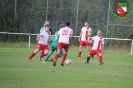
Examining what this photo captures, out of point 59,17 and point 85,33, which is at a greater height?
point 59,17

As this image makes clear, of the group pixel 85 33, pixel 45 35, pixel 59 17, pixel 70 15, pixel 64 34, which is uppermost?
pixel 70 15

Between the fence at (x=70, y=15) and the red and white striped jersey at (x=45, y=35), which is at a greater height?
the fence at (x=70, y=15)

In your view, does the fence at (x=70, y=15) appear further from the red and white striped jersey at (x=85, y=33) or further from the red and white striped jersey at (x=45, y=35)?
the red and white striped jersey at (x=45, y=35)

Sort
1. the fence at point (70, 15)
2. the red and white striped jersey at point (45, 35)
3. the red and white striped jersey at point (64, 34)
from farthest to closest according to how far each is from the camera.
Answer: the fence at point (70, 15)
the red and white striped jersey at point (45, 35)
the red and white striped jersey at point (64, 34)

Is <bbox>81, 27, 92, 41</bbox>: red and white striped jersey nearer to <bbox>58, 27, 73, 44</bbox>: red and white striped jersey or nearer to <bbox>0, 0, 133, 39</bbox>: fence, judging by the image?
<bbox>58, 27, 73, 44</bbox>: red and white striped jersey

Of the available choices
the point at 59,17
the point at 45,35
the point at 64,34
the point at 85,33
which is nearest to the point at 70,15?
the point at 59,17

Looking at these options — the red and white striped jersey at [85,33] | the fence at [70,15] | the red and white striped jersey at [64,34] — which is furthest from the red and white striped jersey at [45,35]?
the fence at [70,15]

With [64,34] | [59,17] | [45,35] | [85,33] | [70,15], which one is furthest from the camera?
[59,17]

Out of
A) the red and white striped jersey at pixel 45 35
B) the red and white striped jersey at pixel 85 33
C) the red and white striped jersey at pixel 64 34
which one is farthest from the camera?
the red and white striped jersey at pixel 85 33

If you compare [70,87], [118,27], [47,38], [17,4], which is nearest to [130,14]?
[118,27]

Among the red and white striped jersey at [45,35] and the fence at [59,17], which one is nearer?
the red and white striped jersey at [45,35]

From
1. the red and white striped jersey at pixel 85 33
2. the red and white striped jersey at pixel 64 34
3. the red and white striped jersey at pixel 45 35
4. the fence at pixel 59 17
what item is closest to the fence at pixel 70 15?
the fence at pixel 59 17

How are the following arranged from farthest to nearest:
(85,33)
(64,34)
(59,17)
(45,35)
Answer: (59,17) → (85,33) → (45,35) → (64,34)

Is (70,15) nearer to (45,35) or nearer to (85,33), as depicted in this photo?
(85,33)
